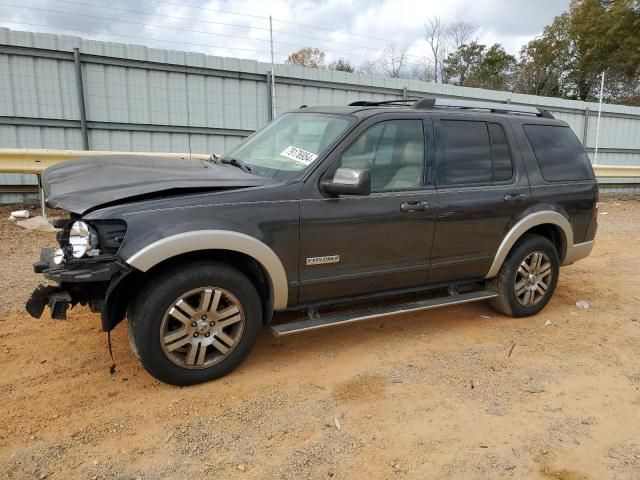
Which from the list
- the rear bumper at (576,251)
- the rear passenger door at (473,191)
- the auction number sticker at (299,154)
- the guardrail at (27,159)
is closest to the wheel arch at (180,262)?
the auction number sticker at (299,154)

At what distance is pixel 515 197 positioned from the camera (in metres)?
4.74

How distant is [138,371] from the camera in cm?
369

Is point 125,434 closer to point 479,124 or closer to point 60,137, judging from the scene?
point 479,124

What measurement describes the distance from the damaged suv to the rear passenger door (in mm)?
13

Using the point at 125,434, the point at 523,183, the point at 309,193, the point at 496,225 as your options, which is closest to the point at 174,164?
the point at 309,193

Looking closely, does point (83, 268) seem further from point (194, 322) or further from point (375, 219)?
point (375, 219)

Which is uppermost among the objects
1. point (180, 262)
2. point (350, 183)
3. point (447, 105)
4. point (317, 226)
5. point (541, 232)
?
point (447, 105)

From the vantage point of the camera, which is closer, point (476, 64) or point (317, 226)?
point (317, 226)

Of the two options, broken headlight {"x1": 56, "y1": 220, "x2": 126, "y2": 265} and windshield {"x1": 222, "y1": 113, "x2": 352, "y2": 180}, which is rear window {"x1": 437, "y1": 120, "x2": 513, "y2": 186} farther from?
broken headlight {"x1": 56, "y1": 220, "x2": 126, "y2": 265}

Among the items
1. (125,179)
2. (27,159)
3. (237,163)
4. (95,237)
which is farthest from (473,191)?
(27,159)

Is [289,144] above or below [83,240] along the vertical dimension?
above

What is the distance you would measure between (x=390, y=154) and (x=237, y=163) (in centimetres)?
128

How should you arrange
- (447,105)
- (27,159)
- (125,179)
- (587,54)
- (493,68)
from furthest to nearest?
(493,68) → (587,54) → (27,159) → (447,105) → (125,179)

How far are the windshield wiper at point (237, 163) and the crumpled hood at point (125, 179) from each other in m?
0.07
